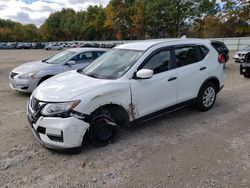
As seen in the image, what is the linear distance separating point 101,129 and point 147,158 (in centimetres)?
84

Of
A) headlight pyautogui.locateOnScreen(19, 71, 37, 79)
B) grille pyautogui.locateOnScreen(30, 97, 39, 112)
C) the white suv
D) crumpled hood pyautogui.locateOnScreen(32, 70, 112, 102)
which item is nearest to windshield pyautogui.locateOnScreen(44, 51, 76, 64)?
headlight pyautogui.locateOnScreen(19, 71, 37, 79)

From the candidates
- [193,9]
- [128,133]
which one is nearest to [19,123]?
[128,133]

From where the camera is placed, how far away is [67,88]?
13.0 feet

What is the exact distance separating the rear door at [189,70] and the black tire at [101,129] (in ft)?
5.44

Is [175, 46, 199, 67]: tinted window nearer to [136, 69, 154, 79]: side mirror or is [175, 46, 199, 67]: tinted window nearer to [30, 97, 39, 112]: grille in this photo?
[136, 69, 154, 79]: side mirror

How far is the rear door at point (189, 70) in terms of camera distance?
5.02 meters

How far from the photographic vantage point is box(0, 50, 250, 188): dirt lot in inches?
127

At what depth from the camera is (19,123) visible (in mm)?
5238

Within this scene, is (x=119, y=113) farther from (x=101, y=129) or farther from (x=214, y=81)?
(x=214, y=81)

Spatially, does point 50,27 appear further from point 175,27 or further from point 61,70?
point 61,70

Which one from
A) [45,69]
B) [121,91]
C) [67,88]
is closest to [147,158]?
[121,91]

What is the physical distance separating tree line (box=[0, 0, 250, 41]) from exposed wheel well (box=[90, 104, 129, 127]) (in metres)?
23.7

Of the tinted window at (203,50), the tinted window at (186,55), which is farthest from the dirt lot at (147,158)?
the tinted window at (203,50)

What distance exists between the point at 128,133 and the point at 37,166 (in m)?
1.69
